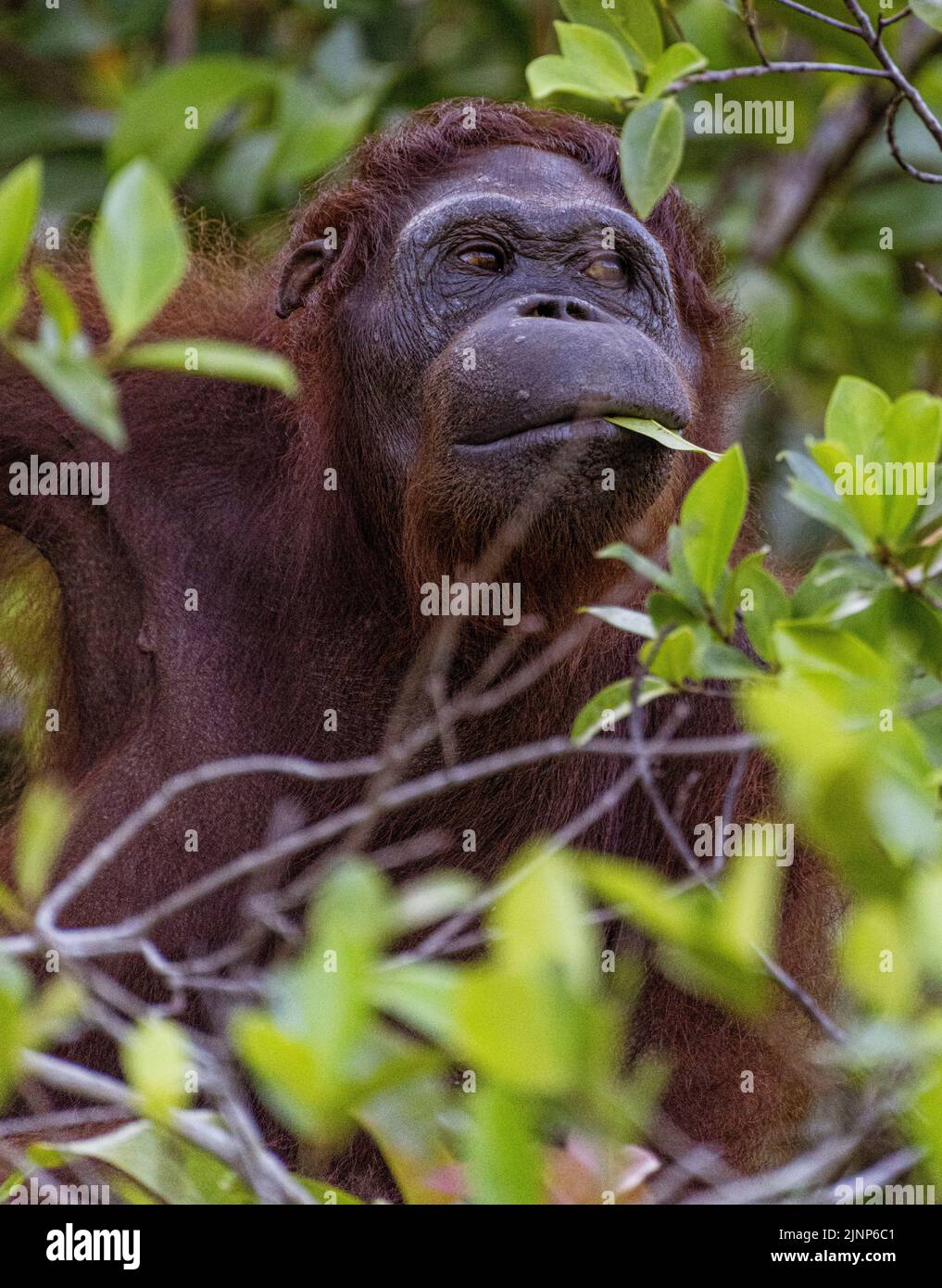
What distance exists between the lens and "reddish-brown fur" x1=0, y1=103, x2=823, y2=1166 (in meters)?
3.41

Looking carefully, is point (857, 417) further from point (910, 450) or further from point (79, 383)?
point (79, 383)

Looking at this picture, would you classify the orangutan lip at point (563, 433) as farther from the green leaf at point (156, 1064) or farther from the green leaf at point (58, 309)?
Result: the green leaf at point (156, 1064)

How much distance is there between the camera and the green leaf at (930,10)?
8.76 feet

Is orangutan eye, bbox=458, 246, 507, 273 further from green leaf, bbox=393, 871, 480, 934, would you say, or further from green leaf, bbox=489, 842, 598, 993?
green leaf, bbox=489, 842, 598, 993

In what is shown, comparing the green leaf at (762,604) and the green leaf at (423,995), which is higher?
the green leaf at (762,604)

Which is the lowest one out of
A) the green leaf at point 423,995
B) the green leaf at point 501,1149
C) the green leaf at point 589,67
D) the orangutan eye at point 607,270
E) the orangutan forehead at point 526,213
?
the green leaf at point 501,1149

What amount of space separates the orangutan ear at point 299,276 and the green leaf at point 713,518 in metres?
1.73

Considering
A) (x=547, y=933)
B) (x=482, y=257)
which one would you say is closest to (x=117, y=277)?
(x=547, y=933)

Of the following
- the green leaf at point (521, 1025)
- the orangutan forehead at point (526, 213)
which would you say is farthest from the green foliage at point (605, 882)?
the orangutan forehead at point (526, 213)

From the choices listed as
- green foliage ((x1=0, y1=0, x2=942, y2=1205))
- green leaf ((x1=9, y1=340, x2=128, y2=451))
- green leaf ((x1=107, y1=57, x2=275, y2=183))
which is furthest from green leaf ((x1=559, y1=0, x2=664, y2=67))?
green leaf ((x1=107, y1=57, x2=275, y2=183))

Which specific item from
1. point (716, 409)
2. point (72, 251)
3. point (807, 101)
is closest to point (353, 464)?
point (716, 409)

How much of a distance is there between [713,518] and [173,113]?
10.8 feet

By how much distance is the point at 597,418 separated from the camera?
9.52ft

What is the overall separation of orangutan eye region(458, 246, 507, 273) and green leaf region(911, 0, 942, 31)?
0.98 metres
